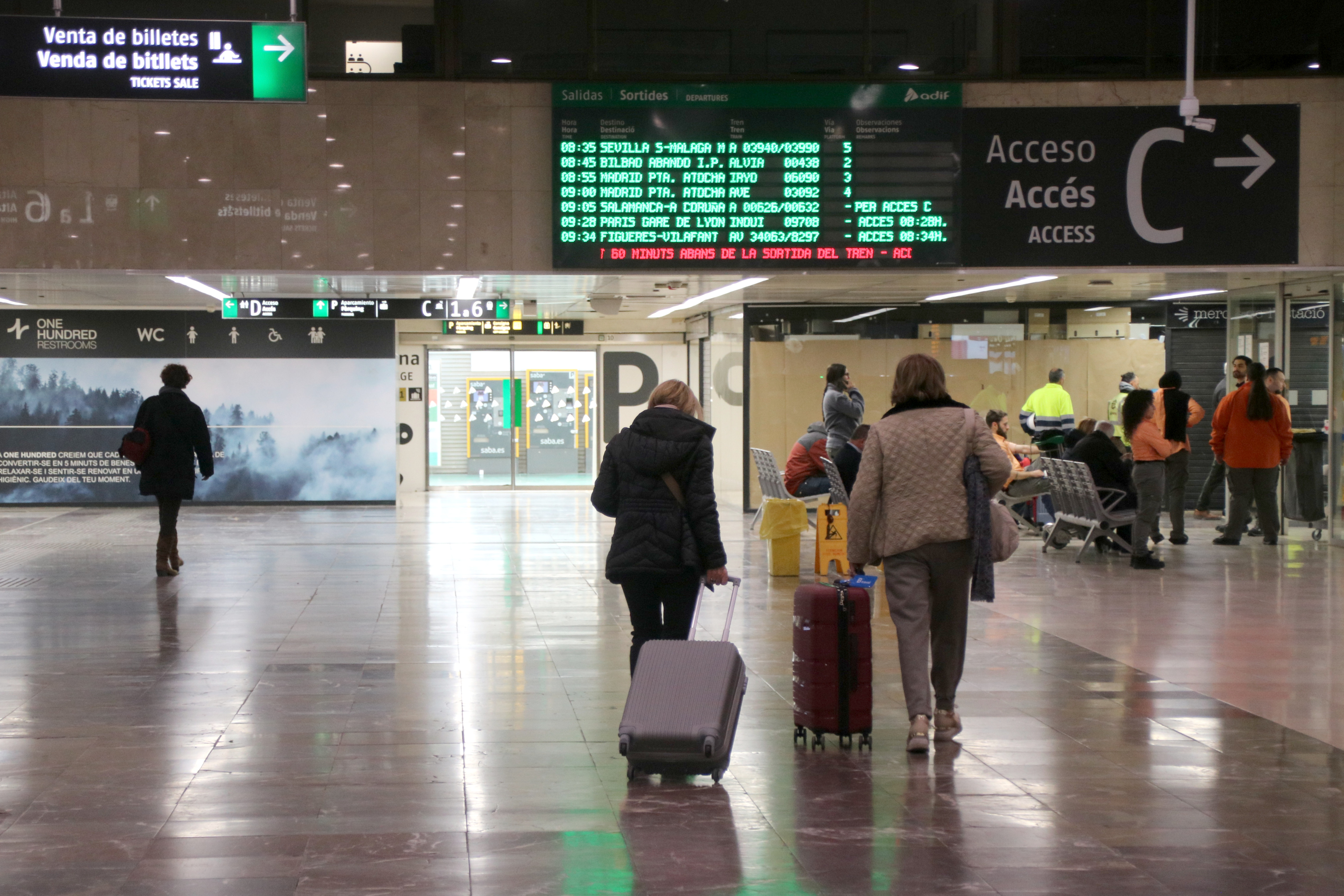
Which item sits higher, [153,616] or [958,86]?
[958,86]

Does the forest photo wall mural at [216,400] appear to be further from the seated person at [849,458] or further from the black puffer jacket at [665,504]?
the black puffer jacket at [665,504]

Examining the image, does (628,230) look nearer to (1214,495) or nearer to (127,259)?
(127,259)

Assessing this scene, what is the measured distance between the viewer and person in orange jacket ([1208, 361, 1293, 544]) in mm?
12727

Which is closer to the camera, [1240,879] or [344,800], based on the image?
[1240,879]

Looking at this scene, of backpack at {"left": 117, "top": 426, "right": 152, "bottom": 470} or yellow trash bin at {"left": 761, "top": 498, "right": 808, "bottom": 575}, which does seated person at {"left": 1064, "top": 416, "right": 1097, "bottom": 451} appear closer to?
yellow trash bin at {"left": 761, "top": 498, "right": 808, "bottom": 575}

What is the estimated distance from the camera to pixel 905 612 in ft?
18.1

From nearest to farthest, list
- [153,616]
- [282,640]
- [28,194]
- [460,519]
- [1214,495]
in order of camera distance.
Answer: [282,640] < [153,616] < [28,194] < [460,519] < [1214,495]

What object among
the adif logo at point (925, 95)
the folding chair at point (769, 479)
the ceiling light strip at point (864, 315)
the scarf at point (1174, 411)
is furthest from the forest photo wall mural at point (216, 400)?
the scarf at point (1174, 411)

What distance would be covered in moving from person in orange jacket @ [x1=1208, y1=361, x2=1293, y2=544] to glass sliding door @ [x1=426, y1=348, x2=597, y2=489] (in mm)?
11631

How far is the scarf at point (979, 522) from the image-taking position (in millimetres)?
5422

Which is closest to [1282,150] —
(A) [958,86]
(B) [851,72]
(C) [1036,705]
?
(A) [958,86]

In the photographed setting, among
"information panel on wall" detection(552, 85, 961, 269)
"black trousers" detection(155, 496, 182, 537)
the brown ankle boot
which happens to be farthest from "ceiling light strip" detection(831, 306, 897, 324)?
the brown ankle boot

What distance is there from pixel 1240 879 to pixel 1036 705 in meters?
2.37

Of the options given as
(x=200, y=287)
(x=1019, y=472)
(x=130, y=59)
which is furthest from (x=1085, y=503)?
(x=200, y=287)
